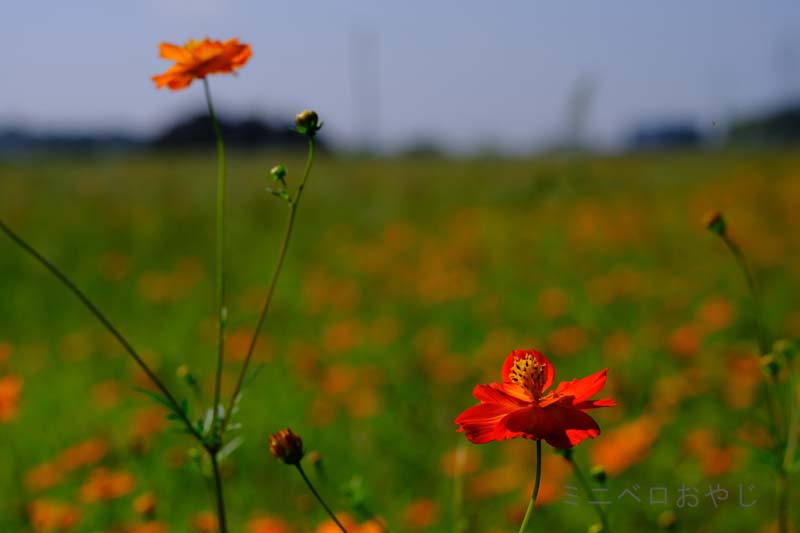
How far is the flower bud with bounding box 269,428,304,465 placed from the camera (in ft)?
1.47

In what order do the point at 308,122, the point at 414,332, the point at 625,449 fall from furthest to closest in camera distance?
the point at 414,332
the point at 625,449
the point at 308,122

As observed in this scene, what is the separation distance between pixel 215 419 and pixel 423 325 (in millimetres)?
1879

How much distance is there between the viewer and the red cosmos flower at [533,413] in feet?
1.14

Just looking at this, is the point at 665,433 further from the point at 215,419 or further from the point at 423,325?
the point at 215,419

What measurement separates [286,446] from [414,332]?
1.87m

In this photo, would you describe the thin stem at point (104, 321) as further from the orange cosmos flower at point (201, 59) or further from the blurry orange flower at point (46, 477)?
the blurry orange flower at point (46, 477)

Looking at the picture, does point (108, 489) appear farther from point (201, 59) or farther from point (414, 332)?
point (414, 332)

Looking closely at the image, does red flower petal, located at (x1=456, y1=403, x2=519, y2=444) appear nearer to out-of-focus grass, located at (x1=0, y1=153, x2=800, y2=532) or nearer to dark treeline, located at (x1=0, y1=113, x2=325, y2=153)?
out-of-focus grass, located at (x1=0, y1=153, x2=800, y2=532)

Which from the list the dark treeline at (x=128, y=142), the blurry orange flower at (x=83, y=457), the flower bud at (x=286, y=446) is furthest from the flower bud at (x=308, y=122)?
the dark treeline at (x=128, y=142)

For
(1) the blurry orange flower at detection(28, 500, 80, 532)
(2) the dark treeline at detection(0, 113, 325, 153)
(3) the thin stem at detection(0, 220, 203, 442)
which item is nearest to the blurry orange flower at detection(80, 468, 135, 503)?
(1) the blurry orange flower at detection(28, 500, 80, 532)

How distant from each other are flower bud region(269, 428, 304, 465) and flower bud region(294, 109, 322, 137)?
188 millimetres

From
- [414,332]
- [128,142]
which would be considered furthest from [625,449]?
[128,142]

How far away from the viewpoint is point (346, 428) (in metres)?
1.68

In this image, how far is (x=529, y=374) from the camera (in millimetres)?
415
